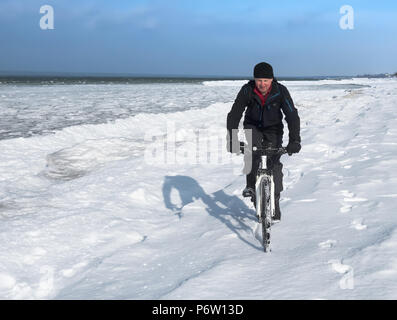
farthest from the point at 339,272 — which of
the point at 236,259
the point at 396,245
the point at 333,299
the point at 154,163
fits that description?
the point at 154,163

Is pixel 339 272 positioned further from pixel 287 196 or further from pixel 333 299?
pixel 287 196

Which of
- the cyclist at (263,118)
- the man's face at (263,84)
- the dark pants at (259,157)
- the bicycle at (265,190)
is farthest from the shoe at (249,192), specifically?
the man's face at (263,84)

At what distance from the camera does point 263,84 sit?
3975 millimetres

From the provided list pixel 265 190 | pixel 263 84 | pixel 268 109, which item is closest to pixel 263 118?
pixel 268 109

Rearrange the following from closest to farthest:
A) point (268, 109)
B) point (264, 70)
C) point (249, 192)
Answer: point (264, 70) → point (268, 109) → point (249, 192)

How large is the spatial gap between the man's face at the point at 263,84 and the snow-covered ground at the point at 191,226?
5.58 feet

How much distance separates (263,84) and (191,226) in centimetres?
222

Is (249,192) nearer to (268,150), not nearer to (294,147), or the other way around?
(268,150)

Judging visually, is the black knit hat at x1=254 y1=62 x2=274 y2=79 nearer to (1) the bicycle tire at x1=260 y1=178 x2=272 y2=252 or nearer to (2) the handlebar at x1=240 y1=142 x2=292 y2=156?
(2) the handlebar at x1=240 y1=142 x2=292 y2=156

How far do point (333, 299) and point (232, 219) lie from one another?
7.95 ft

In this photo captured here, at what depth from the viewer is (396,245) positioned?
3611mm

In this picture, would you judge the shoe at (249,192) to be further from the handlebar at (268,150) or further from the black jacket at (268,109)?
the black jacket at (268,109)

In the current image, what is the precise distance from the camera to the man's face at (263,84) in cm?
394
